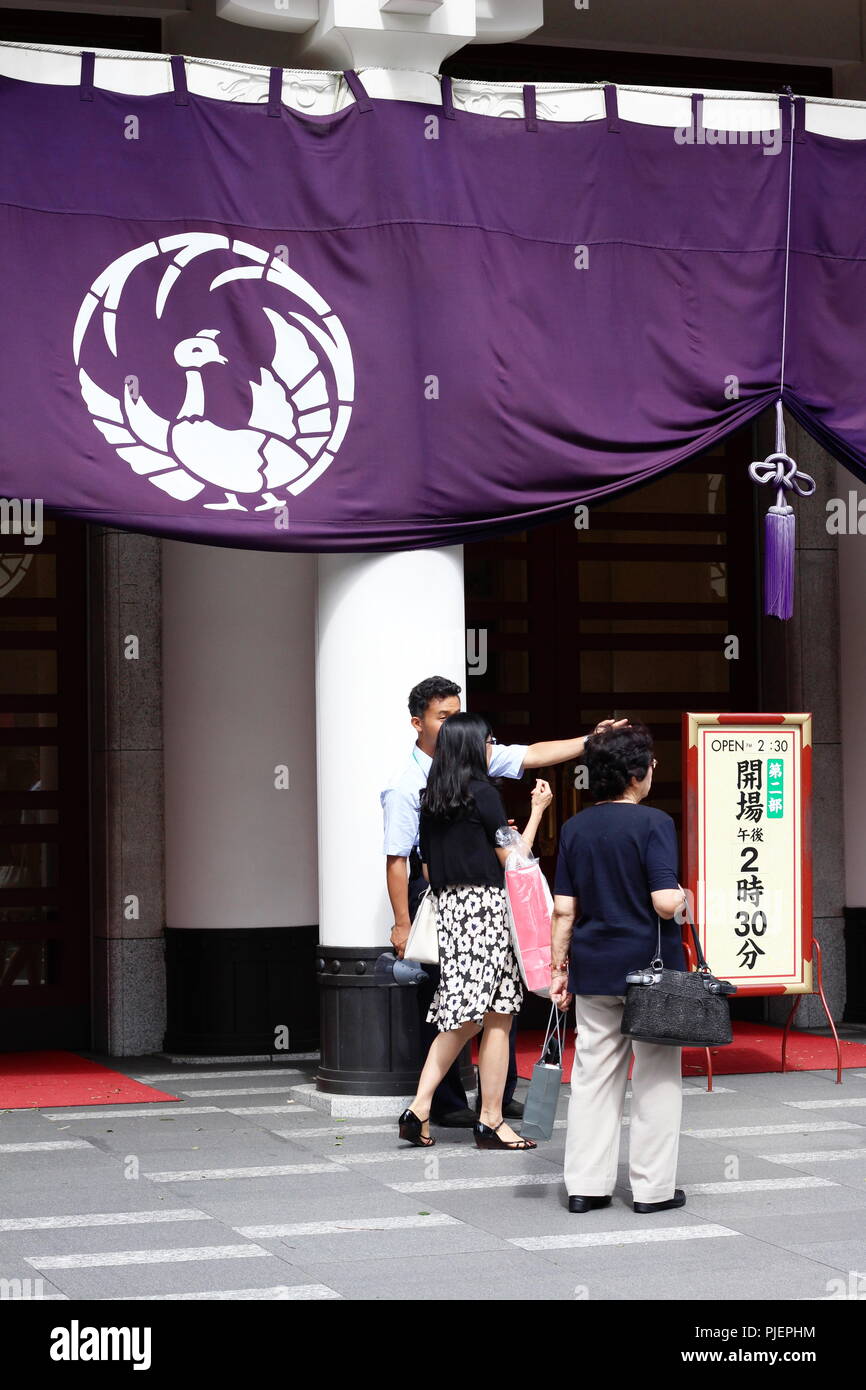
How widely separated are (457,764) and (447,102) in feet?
12.0

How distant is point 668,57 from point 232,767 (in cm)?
570

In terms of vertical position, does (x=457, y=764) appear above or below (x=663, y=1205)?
above

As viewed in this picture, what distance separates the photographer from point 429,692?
364 inches

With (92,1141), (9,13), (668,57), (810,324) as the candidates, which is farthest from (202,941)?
(668,57)

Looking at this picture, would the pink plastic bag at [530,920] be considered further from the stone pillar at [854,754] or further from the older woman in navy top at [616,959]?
the stone pillar at [854,754]

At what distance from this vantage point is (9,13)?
11.8m

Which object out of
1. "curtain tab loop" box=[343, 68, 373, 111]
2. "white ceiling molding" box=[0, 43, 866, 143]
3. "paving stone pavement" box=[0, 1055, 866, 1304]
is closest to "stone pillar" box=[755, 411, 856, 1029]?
"paving stone pavement" box=[0, 1055, 866, 1304]

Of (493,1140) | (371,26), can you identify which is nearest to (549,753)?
(493,1140)

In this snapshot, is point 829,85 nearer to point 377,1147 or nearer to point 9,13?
point 9,13

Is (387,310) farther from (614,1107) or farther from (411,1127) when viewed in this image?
(614,1107)

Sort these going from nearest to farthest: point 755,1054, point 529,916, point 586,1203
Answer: point 586,1203 < point 529,916 < point 755,1054

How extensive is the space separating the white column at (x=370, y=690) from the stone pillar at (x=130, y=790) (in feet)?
7.08

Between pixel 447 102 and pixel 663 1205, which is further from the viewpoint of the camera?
pixel 447 102

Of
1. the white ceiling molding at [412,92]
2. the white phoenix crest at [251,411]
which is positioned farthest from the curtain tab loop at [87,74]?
the white phoenix crest at [251,411]
